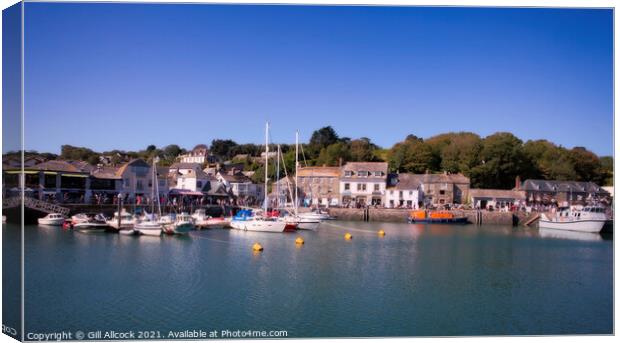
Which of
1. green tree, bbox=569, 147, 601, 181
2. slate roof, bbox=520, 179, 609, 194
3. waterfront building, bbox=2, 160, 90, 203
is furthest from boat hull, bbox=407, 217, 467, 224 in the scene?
waterfront building, bbox=2, 160, 90, 203

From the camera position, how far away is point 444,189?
44.3 metres

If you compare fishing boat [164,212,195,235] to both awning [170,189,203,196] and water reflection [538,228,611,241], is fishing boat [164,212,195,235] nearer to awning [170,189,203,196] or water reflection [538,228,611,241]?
awning [170,189,203,196]

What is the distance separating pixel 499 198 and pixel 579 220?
10898 mm

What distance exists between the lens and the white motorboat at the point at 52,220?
24.8 meters

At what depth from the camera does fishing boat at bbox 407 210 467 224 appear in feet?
124

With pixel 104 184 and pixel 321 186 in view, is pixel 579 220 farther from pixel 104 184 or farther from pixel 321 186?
pixel 104 184

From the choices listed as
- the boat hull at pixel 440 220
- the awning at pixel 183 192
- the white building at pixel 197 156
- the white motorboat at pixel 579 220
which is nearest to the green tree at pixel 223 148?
the white building at pixel 197 156

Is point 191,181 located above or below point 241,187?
above

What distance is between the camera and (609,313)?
11.2 m

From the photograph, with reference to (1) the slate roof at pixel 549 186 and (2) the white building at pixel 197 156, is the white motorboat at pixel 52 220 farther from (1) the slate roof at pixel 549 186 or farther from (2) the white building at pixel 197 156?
(1) the slate roof at pixel 549 186

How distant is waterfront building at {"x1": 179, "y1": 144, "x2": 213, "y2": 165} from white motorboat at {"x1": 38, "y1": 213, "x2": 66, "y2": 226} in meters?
25.8

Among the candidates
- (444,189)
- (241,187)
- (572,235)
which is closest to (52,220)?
(241,187)

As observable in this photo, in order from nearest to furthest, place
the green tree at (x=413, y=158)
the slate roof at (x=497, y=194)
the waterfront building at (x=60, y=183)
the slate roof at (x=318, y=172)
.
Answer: the waterfront building at (x=60, y=183), the slate roof at (x=497, y=194), the slate roof at (x=318, y=172), the green tree at (x=413, y=158)

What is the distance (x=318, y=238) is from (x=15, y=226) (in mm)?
Answer: 15647
